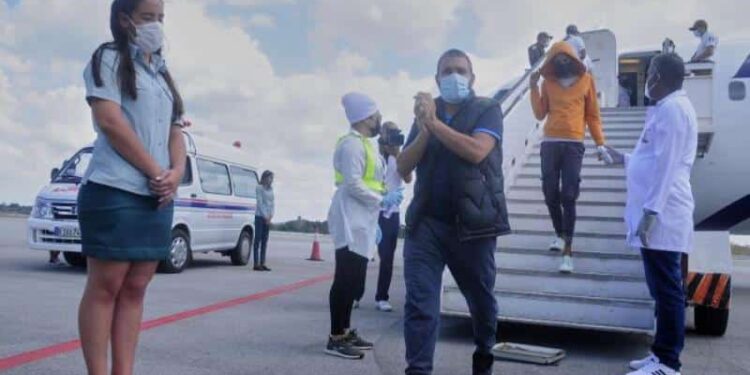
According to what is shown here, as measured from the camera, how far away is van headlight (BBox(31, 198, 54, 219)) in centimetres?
1054

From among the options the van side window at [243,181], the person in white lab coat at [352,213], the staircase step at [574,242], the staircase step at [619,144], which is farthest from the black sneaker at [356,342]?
the van side window at [243,181]

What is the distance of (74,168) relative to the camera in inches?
431

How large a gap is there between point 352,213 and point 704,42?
746 cm

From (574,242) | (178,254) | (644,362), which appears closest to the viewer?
(644,362)

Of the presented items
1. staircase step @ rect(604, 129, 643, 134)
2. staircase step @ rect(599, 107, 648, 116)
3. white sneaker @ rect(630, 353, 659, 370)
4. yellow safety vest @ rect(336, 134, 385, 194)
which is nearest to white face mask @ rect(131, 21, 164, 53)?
yellow safety vest @ rect(336, 134, 385, 194)

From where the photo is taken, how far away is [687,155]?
4.50m

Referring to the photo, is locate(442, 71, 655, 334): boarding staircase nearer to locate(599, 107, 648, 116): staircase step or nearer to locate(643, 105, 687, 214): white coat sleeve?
locate(643, 105, 687, 214): white coat sleeve

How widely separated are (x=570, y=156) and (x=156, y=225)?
168 inches

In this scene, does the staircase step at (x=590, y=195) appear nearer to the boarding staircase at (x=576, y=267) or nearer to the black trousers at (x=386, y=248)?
the boarding staircase at (x=576, y=267)

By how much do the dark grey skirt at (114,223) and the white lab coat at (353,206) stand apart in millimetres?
2380

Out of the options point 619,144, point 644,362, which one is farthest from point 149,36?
point 619,144

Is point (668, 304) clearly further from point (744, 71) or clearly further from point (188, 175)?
point (188, 175)

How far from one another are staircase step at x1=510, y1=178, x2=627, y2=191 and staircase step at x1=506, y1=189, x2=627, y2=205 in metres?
0.10

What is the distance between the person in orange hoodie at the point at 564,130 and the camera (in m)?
6.20
